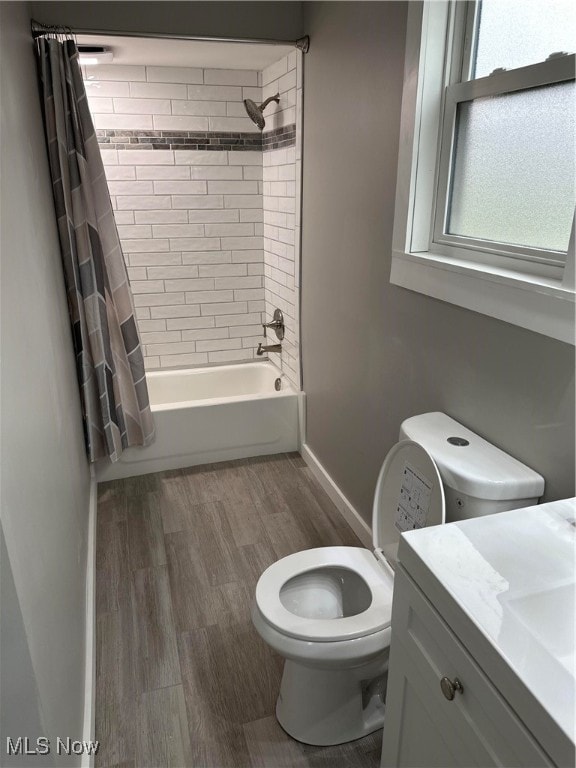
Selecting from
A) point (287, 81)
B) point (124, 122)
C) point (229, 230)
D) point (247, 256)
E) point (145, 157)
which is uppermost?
point (287, 81)

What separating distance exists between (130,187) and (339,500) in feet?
7.36

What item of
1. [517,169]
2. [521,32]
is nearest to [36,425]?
[517,169]

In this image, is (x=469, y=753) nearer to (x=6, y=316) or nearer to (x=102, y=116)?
(x=6, y=316)

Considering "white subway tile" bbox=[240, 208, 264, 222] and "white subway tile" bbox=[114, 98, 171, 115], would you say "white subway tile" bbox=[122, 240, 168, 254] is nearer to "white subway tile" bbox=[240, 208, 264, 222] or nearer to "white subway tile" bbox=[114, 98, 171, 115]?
"white subway tile" bbox=[240, 208, 264, 222]

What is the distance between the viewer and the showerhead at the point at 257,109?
9.74 feet

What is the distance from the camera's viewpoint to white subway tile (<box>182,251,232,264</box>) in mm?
3504

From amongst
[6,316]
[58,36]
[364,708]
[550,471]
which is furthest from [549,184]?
[58,36]

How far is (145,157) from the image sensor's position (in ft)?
10.7

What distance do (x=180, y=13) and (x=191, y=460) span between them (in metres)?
2.24

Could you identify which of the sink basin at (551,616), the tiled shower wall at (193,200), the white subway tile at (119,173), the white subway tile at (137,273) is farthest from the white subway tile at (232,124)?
the sink basin at (551,616)

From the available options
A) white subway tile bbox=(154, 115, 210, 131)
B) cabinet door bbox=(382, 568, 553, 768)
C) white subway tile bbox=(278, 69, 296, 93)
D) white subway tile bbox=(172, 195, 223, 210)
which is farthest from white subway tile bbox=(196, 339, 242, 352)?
cabinet door bbox=(382, 568, 553, 768)

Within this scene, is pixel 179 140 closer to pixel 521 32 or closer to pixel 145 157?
pixel 145 157

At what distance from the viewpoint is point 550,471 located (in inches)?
51.7

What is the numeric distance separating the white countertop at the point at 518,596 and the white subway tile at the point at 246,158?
2924 mm
